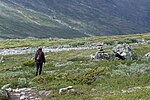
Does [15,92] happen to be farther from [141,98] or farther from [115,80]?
[141,98]

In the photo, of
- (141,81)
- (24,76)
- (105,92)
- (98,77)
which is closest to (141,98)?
(105,92)

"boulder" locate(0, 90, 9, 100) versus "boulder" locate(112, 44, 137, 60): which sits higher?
Answer: "boulder" locate(112, 44, 137, 60)

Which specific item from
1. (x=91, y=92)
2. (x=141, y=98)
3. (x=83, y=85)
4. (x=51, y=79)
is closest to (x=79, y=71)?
(x=51, y=79)

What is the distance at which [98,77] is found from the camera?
1261 inches

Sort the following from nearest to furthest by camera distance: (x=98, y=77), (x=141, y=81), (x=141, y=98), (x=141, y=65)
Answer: (x=141, y=98), (x=141, y=81), (x=98, y=77), (x=141, y=65)

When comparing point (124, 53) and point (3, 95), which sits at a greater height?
point (124, 53)

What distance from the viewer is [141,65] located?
116 feet

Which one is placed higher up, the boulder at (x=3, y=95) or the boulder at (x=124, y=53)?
the boulder at (x=124, y=53)

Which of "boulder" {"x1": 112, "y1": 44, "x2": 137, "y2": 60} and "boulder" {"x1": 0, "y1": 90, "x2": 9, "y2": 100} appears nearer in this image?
"boulder" {"x1": 0, "y1": 90, "x2": 9, "y2": 100}

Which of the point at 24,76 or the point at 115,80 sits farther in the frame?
the point at 24,76

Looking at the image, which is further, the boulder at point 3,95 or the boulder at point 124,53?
the boulder at point 124,53

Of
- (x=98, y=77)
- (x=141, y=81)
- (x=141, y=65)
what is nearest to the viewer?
(x=141, y=81)

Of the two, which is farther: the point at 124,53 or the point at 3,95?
the point at 124,53

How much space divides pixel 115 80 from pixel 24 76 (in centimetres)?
1078
